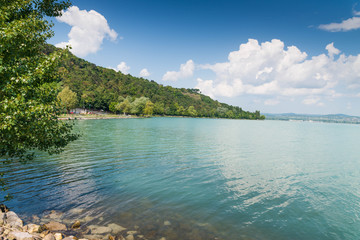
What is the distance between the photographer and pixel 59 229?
485 inches

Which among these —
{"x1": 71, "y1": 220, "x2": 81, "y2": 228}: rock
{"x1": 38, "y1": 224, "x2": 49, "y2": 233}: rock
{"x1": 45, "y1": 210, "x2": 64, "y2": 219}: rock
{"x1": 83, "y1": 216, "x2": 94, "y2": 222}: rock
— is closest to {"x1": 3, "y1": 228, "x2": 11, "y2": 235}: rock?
{"x1": 38, "y1": 224, "x2": 49, "y2": 233}: rock

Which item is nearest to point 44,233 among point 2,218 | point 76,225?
point 76,225

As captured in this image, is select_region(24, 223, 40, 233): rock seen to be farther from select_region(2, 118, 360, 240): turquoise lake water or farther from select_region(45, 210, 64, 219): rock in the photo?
select_region(2, 118, 360, 240): turquoise lake water

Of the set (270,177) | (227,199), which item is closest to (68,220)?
(227,199)

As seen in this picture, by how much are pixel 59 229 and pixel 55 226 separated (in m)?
0.48

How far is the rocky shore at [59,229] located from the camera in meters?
10.5

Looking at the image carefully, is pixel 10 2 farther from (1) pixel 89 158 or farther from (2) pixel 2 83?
(1) pixel 89 158

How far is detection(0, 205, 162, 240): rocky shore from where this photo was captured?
34.5 ft

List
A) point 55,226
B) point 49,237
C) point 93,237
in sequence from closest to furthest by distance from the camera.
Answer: point 49,237 → point 93,237 → point 55,226

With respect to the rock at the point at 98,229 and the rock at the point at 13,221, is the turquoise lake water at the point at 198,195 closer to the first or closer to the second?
the rock at the point at 98,229

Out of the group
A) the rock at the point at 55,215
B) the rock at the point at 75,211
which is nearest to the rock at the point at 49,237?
the rock at the point at 55,215

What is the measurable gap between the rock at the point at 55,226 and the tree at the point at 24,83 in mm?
4980

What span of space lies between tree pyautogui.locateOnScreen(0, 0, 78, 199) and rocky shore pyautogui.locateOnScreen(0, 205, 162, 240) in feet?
13.9

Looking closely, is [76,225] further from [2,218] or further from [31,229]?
[2,218]
